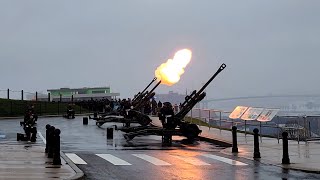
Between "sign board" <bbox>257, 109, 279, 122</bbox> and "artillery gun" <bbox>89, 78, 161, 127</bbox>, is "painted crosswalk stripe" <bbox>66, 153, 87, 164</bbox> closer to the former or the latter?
"sign board" <bbox>257, 109, 279, 122</bbox>

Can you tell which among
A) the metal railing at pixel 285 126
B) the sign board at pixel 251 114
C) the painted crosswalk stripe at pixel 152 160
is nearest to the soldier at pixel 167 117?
the sign board at pixel 251 114

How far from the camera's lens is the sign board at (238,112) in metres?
25.5

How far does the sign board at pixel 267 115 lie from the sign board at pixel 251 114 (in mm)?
461

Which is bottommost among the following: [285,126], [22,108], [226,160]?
[226,160]

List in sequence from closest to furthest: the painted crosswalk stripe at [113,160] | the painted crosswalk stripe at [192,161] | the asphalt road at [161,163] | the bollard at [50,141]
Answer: the asphalt road at [161,163] < the painted crosswalk stripe at [113,160] < the painted crosswalk stripe at [192,161] < the bollard at [50,141]

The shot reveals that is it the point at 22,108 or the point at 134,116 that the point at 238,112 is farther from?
the point at 22,108

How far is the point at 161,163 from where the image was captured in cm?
1480

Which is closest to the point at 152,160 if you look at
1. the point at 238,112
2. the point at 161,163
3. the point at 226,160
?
the point at 161,163

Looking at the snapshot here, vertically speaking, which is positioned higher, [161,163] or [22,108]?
[22,108]

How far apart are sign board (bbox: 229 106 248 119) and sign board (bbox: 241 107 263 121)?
0.48 m

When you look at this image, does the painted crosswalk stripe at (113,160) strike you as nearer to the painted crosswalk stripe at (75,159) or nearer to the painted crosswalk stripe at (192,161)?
the painted crosswalk stripe at (75,159)

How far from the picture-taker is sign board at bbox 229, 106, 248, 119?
2545 cm

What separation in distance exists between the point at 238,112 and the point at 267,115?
11.8 ft

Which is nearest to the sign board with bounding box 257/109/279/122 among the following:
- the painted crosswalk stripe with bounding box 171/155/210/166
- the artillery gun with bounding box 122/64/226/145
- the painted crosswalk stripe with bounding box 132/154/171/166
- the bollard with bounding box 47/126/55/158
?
the artillery gun with bounding box 122/64/226/145
